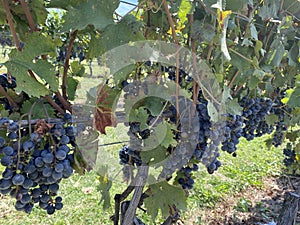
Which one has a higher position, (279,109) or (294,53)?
(294,53)

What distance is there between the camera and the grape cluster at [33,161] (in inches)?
34.9

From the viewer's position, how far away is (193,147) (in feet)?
4.43

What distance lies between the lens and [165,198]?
1.61 m

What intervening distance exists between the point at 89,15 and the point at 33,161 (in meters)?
A: 0.44

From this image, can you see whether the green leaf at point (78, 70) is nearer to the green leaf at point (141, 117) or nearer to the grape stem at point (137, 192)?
the green leaf at point (141, 117)

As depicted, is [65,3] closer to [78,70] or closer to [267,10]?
[78,70]

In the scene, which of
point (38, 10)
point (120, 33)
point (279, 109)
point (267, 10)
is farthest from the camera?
point (279, 109)

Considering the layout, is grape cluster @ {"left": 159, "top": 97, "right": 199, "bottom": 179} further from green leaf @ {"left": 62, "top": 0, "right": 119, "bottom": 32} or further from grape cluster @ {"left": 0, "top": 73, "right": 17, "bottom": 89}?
grape cluster @ {"left": 0, "top": 73, "right": 17, "bottom": 89}

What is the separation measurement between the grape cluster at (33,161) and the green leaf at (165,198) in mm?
702

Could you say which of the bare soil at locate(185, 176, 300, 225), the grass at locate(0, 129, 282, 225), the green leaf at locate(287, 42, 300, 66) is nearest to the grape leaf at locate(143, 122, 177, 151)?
the grass at locate(0, 129, 282, 225)

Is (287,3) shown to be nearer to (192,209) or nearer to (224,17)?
(224,17)

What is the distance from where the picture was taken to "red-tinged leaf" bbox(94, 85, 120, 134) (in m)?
1.09

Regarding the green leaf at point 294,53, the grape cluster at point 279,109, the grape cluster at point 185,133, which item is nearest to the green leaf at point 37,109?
the grape cluster at point 185,133

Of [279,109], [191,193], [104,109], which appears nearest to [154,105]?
[104,109]
